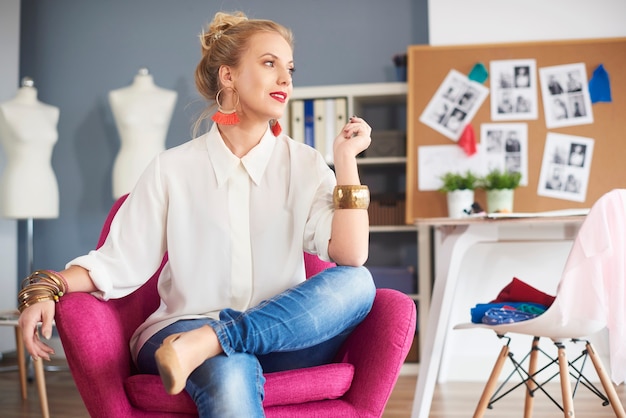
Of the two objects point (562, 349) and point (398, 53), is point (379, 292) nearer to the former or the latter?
point (562, 349)

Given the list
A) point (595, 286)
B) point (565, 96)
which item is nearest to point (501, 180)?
point (565, 96)

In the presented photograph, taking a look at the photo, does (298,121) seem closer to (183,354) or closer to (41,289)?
(41,289)

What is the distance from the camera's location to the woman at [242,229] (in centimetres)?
142

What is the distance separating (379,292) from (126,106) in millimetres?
2478

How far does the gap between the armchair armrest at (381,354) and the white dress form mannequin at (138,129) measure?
94.2 inches

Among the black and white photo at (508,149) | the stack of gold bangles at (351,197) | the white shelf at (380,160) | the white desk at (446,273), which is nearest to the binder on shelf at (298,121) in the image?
the white shelf at (380,160)

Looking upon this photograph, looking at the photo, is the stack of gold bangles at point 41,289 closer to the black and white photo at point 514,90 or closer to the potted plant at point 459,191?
the potted plant at point 459,191

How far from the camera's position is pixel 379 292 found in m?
1.60

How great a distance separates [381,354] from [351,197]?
1.08ft

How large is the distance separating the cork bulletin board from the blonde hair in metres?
1.85

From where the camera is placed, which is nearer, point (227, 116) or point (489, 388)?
point (227, 116)

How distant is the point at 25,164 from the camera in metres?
3.58

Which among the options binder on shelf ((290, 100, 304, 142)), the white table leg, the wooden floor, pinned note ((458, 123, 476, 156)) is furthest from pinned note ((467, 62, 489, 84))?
the wooden floor

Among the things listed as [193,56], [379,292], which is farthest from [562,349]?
[193,56]
